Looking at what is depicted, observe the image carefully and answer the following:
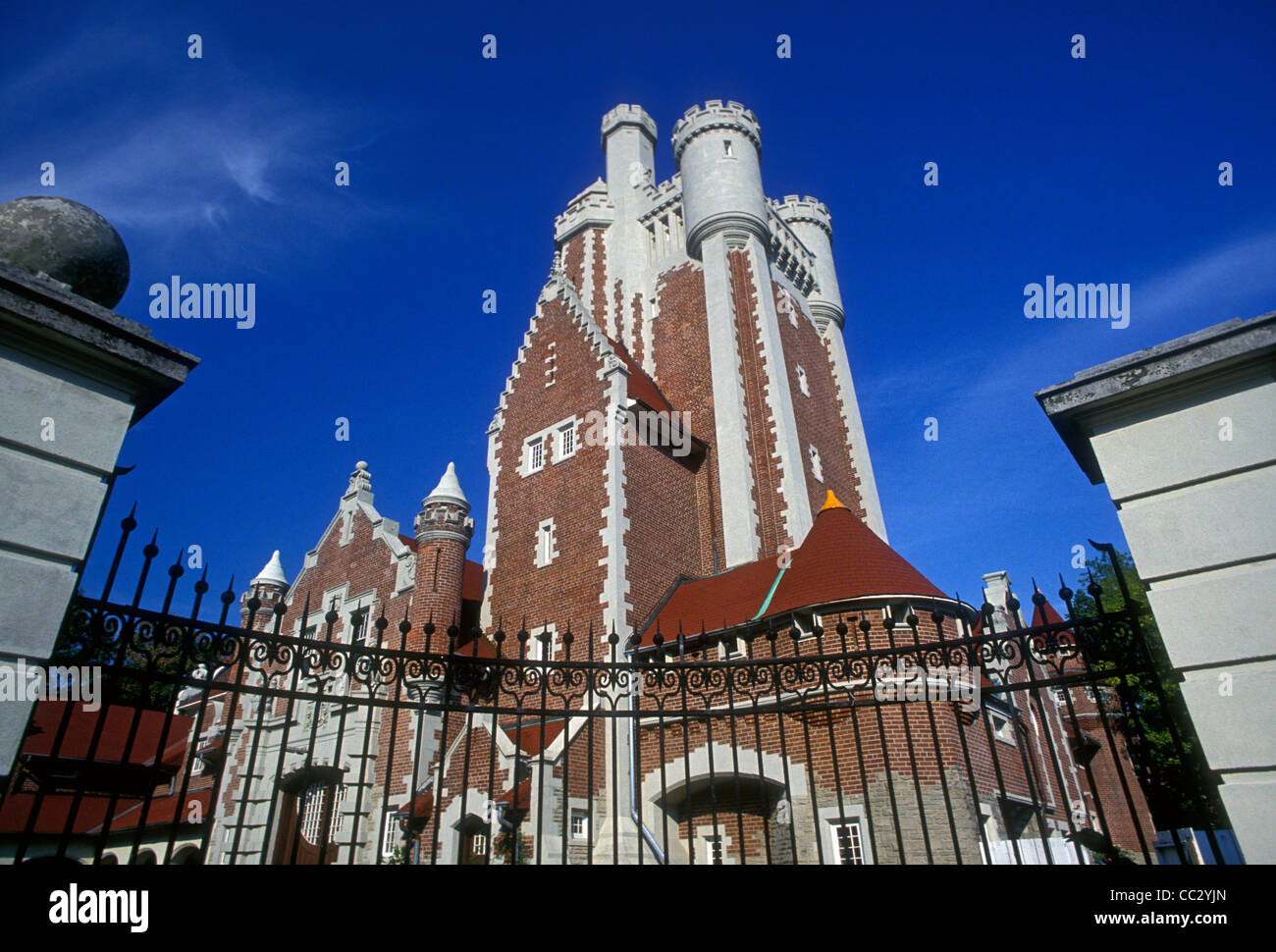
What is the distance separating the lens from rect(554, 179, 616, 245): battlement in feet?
110

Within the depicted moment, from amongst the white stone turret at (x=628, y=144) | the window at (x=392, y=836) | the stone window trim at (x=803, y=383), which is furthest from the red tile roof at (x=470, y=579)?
the white stone turret at (x=628, y=144)

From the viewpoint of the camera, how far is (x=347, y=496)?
2394cm

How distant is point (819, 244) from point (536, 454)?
18425 mm

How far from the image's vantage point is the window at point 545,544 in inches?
820

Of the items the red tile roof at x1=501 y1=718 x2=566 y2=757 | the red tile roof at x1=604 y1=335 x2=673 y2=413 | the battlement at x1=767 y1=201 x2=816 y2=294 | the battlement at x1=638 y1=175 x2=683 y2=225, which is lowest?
the red tile roof at x1=501 y1=718 x2=566 y2=757

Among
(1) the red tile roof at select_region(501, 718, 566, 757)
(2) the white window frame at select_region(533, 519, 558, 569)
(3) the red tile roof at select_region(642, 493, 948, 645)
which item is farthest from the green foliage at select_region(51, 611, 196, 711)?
(2) the white window frame at select_region(533, 519, 558, 569)

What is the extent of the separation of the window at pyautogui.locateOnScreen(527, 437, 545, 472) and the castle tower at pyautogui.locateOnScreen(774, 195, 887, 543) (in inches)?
462

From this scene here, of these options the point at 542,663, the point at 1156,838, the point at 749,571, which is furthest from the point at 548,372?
the point at 1156,838

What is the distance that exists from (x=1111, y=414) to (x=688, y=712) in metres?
3.66

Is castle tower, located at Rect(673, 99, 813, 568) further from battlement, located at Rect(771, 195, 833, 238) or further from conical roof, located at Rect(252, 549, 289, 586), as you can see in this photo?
conical roof, located at Rect(252, 549, 289, 586)

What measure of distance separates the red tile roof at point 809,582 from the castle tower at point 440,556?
475 cm
